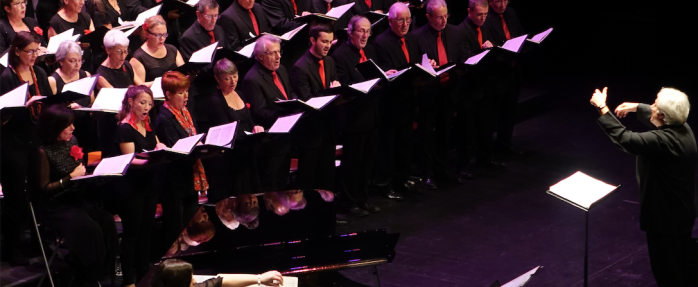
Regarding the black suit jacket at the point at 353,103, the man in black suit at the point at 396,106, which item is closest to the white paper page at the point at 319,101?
the black suit jacket at the point at 353,103

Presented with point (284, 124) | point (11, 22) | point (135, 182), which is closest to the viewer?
point (135, 182)

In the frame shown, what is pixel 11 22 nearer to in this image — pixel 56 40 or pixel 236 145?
pixel 56 40

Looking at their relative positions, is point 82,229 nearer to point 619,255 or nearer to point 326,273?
point 326,273

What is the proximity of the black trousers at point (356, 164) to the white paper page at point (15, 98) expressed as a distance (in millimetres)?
2537

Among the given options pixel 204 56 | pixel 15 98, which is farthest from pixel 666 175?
pixel 15 98

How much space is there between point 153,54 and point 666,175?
3725 mm

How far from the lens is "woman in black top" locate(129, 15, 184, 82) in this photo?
255 inches

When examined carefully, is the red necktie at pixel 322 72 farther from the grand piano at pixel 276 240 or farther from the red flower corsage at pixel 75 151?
the red flower corsage at pixel 75 151

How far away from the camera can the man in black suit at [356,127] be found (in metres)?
6.87

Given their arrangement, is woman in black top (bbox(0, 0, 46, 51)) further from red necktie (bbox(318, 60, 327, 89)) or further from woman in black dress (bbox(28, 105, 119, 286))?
red necktie (bbox(318, 60, 327, 89))

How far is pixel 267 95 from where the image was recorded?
20.9 feet

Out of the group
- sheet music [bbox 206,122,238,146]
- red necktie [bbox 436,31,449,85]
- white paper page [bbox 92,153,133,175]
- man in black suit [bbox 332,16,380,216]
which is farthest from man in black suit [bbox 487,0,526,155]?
white paper page [bbox 92,153,133,175]

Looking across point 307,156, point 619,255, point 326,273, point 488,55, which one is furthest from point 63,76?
point 619,255

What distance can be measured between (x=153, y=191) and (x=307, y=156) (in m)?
1.48
